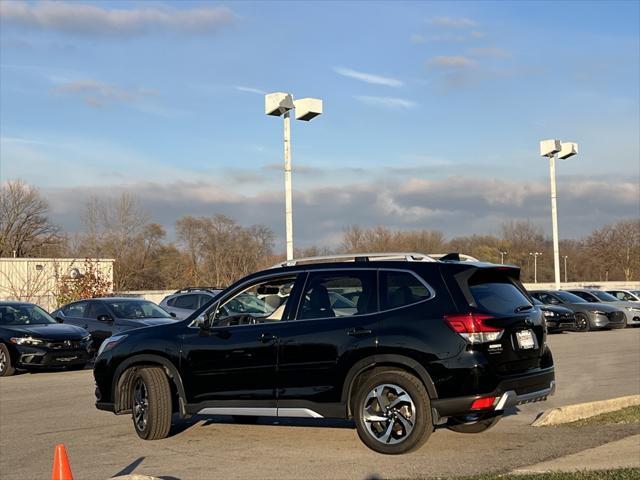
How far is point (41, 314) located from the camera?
19.5 m

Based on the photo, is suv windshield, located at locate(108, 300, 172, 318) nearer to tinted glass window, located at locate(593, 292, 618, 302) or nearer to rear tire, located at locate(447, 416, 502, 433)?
rear tire, located at locate(447, 416, 502, 433)

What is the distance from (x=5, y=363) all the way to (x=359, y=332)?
1165cm

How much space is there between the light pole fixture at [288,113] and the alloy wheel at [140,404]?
51.6 ft

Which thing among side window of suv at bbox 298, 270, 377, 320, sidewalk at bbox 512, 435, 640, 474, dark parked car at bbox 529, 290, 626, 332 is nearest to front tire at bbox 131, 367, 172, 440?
side window of suv at bbox 298, 270, 377, 320

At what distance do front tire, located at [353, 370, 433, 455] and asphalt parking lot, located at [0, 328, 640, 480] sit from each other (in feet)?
0.58

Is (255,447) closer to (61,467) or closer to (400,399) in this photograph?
(400,399)

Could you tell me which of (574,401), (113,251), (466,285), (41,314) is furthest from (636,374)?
(113,251)

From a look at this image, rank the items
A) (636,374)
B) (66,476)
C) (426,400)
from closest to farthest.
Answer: (66,476), (426,400), (636,374)

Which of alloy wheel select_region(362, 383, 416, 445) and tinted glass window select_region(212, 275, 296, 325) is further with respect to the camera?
tinted glass window select_region(212, 275, 296, 325)

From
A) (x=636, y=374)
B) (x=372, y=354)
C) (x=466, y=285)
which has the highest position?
(x=466, y=285)

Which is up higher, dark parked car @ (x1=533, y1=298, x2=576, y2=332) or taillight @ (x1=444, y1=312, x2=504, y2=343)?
taillight @ (x1=444, y1=312, x2=504, y2=343)

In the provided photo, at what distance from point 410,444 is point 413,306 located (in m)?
1.31

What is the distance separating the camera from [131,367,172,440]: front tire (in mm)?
9359

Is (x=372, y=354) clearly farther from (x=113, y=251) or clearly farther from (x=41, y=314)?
(x=113, y=251)
